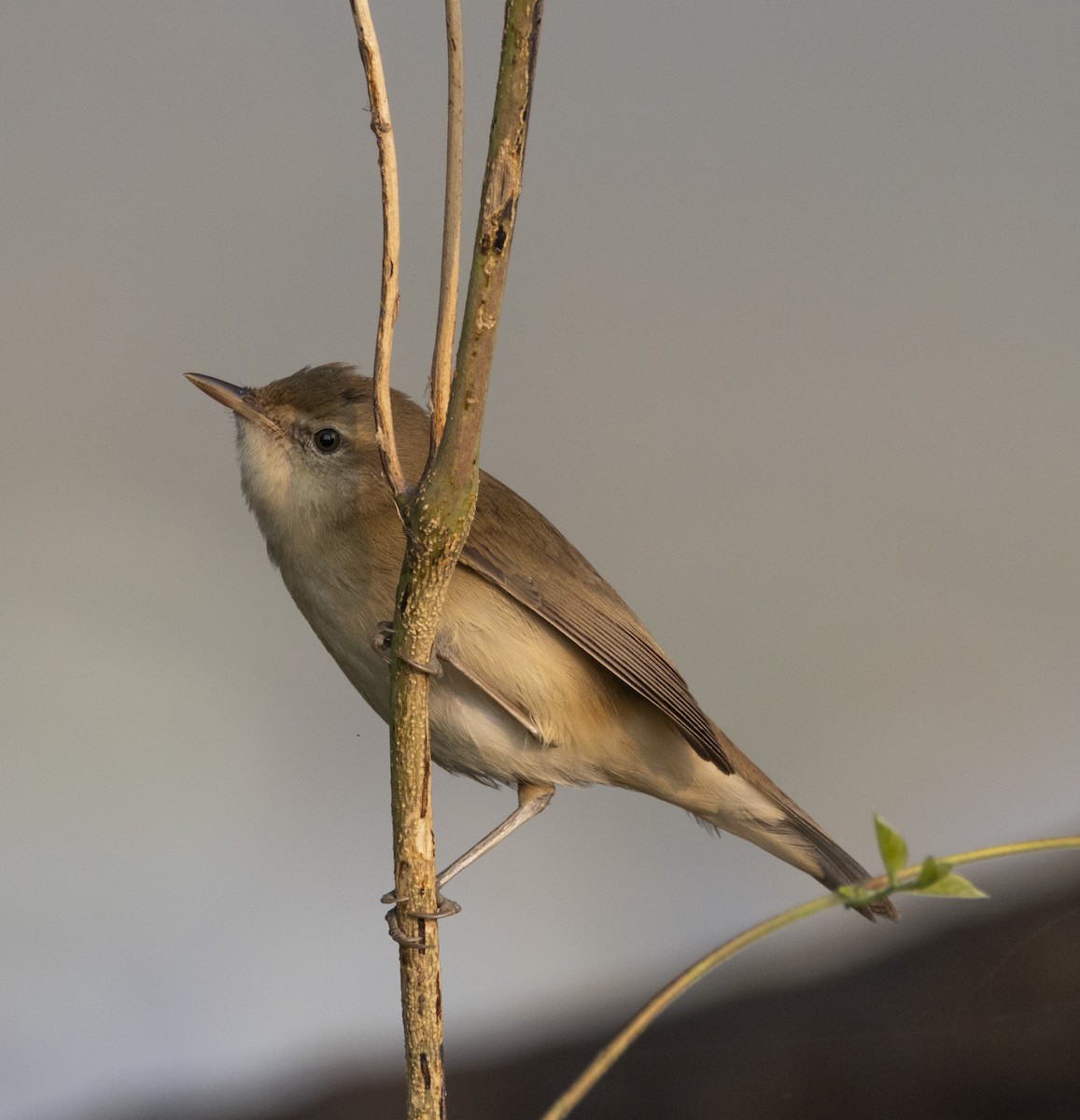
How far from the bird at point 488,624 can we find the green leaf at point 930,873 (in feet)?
3.36

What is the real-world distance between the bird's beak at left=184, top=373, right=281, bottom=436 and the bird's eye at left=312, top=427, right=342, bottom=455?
0.07 meters

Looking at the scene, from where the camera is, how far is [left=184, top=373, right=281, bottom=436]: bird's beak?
2117mm

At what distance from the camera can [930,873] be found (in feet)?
2.83

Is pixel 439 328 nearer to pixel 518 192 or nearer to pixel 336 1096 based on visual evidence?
pixel 518 192

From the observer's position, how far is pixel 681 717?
2031mm

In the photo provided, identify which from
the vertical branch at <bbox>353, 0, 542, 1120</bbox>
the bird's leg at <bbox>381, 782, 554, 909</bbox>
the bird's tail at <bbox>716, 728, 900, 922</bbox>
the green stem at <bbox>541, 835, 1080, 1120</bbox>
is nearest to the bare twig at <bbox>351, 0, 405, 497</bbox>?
the vertical branch at <bbox>353, 0, 542, 1120</bbox>

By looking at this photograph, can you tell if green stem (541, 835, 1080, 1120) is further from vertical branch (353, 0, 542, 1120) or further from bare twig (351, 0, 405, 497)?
bare twig (351, 0, 405, 497)

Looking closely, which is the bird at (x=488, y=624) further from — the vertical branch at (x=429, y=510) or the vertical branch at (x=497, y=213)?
the vertical branch at (x=497, y=213)

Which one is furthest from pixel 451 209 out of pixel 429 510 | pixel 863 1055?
pixel 863 1055

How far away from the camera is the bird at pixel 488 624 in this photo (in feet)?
6.42

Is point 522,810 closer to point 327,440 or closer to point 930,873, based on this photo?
point 327,440


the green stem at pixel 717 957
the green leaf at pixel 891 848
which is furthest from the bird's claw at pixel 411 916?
the green leaf at pixel 891 848

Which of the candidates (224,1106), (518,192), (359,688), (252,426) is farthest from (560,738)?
(224,1106)

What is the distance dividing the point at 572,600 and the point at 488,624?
0.49 feet
